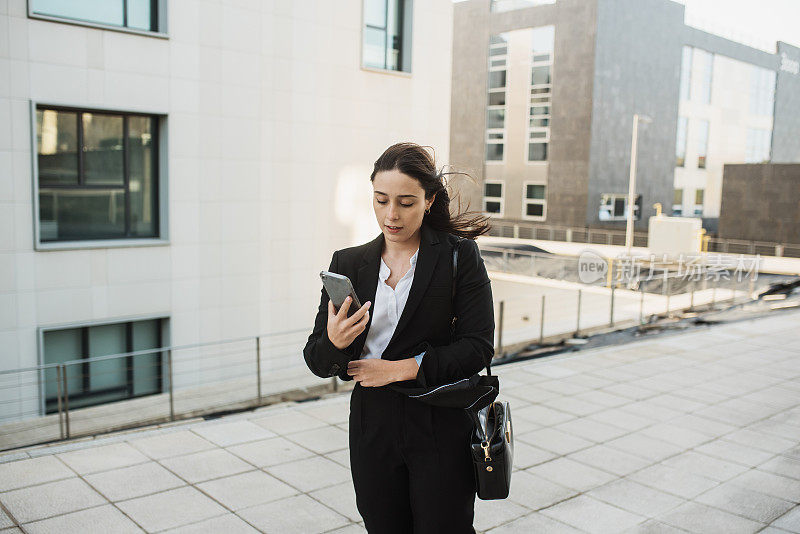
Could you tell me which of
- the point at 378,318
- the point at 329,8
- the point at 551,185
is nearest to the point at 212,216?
the point at 329,8

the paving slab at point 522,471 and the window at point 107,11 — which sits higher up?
the window at point 107,11

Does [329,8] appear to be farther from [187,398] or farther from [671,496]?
[671,496]

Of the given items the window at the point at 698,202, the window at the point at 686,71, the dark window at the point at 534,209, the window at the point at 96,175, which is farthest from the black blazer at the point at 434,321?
the window at the point at 698,202

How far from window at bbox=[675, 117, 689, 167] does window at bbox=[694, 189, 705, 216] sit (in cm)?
285

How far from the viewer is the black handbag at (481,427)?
2283 mm

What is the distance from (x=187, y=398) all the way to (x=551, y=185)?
30862mm

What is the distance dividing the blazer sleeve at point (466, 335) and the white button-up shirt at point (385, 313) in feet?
0.42

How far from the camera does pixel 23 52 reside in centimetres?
901

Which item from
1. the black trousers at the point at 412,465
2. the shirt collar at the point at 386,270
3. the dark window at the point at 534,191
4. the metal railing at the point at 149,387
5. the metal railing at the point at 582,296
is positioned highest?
the dark window at the point at 534,191

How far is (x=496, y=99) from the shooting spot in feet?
132

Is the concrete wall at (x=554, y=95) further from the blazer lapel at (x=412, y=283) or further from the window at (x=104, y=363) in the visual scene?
the blazer lapel at (x=412, y=283)

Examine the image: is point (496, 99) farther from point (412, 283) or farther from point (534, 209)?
point (412, 283)

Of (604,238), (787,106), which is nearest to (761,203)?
(604,238)

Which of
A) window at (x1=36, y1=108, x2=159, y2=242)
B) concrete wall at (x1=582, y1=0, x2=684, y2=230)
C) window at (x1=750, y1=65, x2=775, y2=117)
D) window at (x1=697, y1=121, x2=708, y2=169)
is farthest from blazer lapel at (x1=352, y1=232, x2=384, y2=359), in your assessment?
window at (x1=750, y1=65, x2=775, y2=117)
